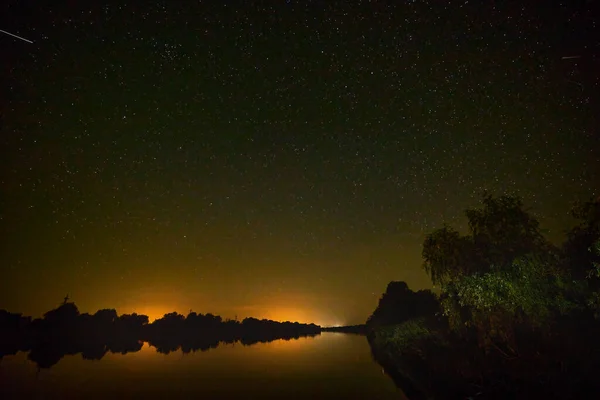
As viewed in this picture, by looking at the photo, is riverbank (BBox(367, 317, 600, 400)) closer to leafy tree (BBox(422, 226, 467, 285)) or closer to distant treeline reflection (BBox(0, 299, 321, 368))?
leafy tree (BBox(422, 226, 467, 285))

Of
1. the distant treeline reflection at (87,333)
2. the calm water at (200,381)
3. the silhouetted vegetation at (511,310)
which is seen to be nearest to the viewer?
the silhouetted vegetation at (511,310)

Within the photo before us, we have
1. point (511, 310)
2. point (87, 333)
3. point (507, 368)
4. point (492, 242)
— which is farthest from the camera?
point (87, 333)

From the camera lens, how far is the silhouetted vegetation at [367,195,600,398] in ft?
65.7

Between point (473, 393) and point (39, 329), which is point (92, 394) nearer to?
point (473, 393)

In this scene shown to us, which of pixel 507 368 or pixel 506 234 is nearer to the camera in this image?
pixel 507 368

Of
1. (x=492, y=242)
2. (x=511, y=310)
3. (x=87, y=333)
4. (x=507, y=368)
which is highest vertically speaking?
(x=87, y=333)

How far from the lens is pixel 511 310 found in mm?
23406

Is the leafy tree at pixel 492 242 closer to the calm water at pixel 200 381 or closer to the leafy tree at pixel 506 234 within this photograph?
the leafy tree at pixel 506 234

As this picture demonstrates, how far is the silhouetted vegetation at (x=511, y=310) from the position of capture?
20031 mm

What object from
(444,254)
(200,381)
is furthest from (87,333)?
(444,254)

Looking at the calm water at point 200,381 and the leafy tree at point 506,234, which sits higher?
the leafy tree at point 506,234

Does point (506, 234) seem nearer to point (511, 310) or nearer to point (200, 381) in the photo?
point (511, 310)

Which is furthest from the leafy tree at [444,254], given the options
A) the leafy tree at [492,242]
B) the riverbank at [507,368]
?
the riverbank at [507,368]

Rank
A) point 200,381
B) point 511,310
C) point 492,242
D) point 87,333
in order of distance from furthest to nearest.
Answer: point 87,333, point 200,381, point 492,242, point 511,310
